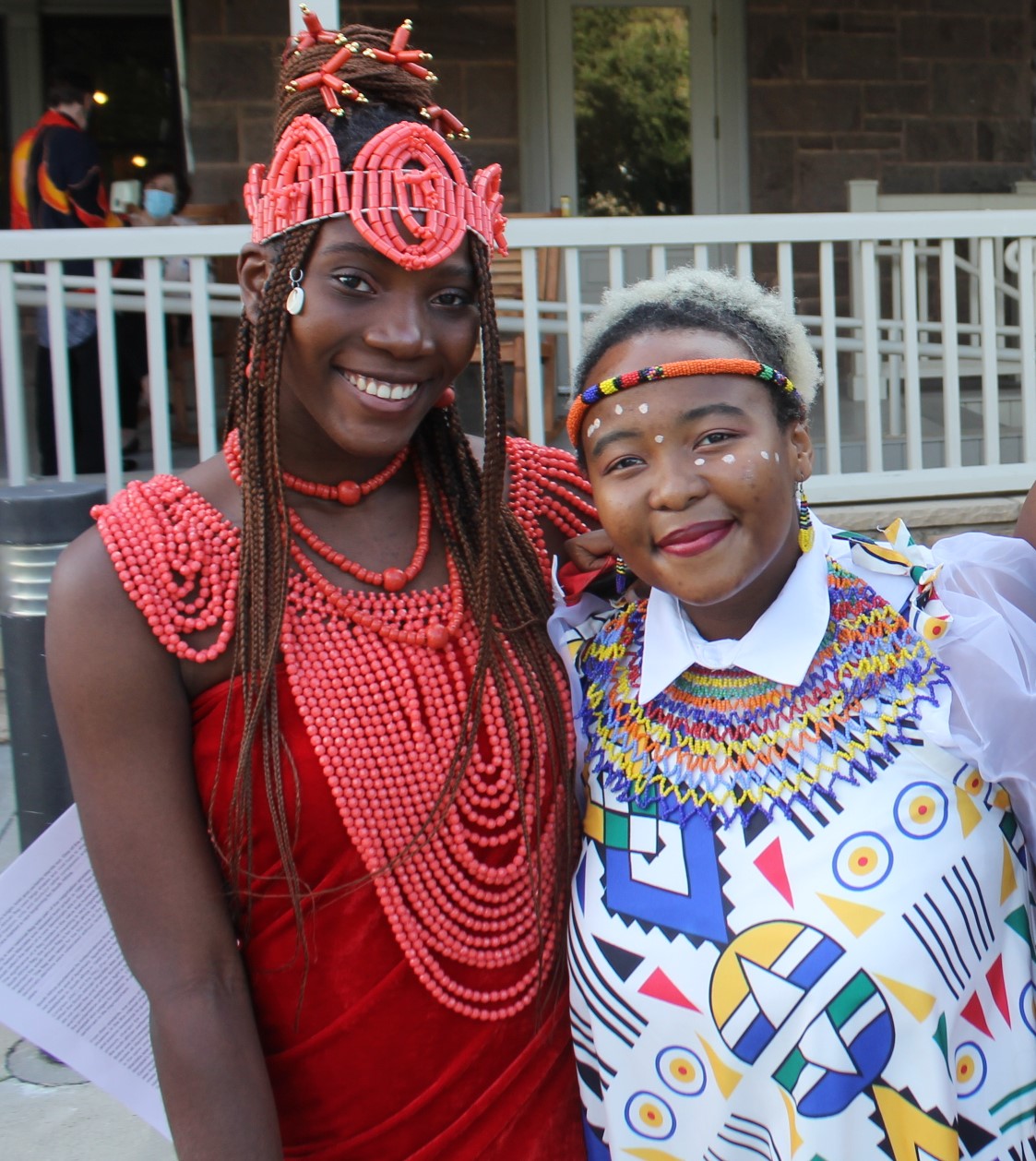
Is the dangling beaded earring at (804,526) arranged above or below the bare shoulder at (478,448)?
below

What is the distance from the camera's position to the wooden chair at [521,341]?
6.29 m

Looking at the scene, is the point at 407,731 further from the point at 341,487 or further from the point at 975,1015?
the point at 975,1015

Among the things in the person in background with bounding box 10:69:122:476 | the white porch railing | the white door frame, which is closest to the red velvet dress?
the white porch railing

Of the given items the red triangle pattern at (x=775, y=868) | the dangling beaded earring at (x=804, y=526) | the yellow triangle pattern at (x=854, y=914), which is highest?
the dangling beaded earring at (x=804, y=526)

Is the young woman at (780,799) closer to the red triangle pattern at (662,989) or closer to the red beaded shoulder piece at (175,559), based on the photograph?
the red triangle pattern at (662,989)

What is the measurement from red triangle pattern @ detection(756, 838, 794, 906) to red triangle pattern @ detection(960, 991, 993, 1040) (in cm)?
24

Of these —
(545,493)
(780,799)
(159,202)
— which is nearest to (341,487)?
(545,493)

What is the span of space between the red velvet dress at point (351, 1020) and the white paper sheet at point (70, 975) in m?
0.29

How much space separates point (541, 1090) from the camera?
170 centimetres

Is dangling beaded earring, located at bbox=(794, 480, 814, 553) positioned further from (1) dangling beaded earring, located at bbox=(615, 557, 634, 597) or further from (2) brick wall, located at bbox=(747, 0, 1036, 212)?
(2) brick wall, located at bbox=(747, 0, 1036, 212)

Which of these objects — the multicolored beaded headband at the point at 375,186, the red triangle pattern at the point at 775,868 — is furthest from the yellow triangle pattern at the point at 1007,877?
the multicolored beaded headband at the point at 375,186

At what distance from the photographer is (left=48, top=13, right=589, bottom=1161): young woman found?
148 centimetres

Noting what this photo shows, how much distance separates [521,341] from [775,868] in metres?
5.40

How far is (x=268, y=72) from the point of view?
7.25 meters
